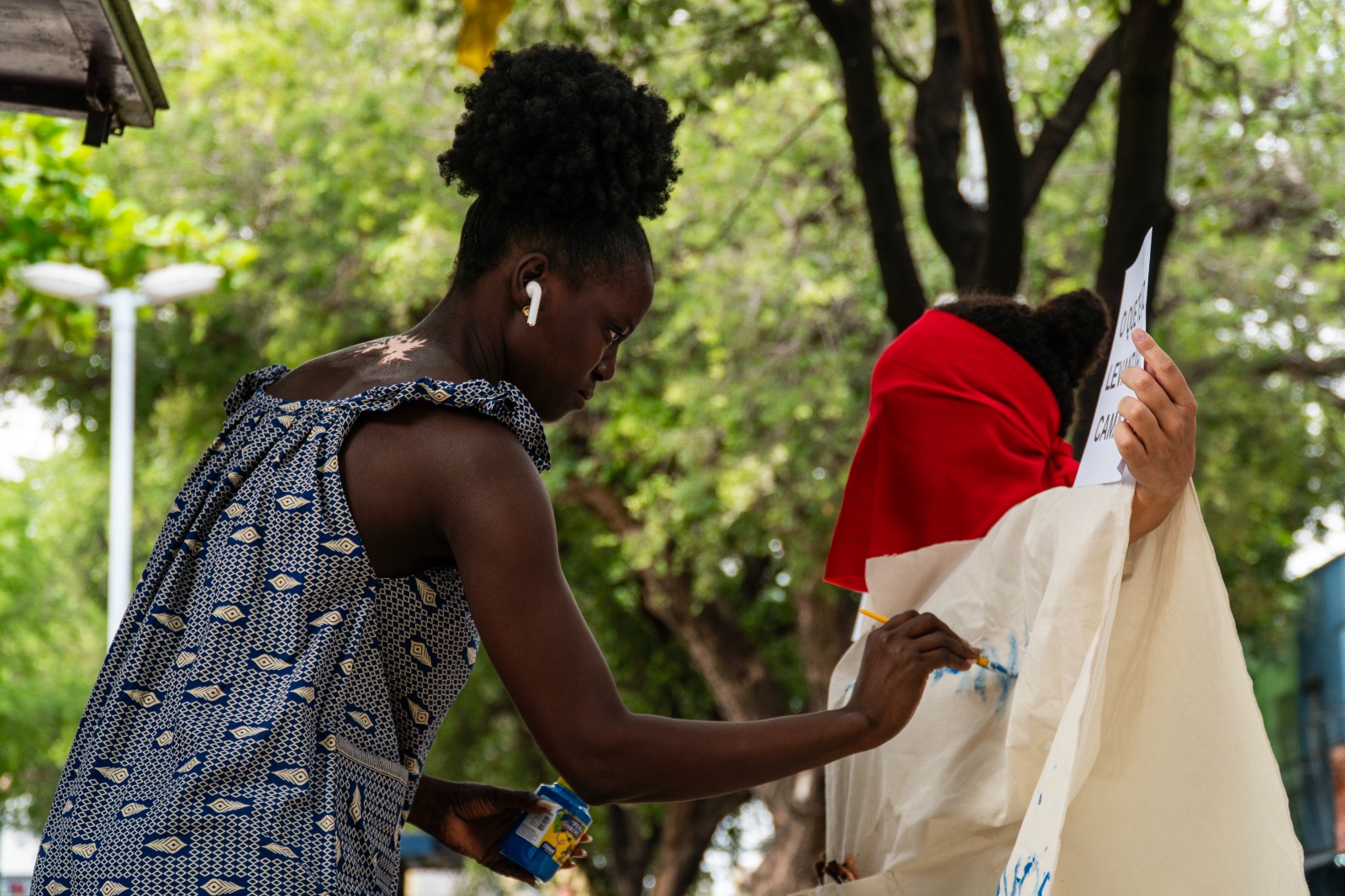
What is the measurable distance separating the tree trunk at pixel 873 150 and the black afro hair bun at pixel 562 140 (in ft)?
10.3

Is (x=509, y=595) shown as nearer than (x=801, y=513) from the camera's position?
Yes

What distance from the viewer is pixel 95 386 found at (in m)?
14.5

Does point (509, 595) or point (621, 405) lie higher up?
point (621, 405)

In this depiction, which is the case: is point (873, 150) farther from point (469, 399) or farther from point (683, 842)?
point (683, 842)

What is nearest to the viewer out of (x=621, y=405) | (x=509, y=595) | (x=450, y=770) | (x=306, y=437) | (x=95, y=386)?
(x=509, y=595)

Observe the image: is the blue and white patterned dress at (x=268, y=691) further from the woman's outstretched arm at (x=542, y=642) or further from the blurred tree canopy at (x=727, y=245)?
the blurred tree canopy at (x=727, y=245)

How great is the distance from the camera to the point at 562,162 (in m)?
2.01

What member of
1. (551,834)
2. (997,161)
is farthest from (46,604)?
(551,834)

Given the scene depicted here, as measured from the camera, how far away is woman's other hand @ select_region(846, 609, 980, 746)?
2041 mm

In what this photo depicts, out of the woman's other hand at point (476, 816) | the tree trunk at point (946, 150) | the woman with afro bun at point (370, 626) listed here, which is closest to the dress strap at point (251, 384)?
the woman with afro bun at point (370, 626)

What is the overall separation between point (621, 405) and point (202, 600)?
994cm

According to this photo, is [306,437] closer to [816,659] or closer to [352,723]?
[352,723]

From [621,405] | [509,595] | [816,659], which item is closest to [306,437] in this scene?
[509,595]

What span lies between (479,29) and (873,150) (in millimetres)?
2126
